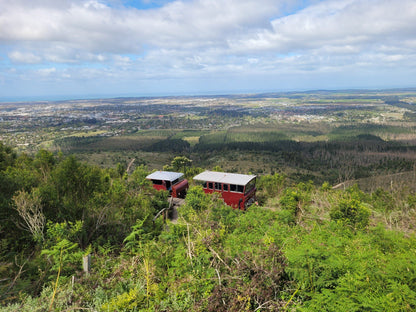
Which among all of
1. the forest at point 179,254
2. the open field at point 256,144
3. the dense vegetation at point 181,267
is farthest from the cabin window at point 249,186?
the open field at point 256,144

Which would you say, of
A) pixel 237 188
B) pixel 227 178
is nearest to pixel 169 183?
pixel 227 178

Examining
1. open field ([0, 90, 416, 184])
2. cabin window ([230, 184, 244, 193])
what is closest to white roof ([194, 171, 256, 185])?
cabin window ([230, 184, 244, 193])

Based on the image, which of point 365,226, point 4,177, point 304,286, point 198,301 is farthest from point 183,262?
point 365,226

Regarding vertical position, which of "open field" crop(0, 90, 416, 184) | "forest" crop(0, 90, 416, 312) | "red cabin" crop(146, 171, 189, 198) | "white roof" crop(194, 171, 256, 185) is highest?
"forest" crop(0, 90, 416, 312)

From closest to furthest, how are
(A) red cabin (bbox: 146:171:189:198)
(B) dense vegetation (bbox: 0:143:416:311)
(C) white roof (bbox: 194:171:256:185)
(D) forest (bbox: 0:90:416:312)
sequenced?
(B) dense vegetation (bbox: 0:143:416:311)
(D) forest (bbox: 0:90:416:312)
(C) white roof (bbox: 194:171:256:185)
(A) red cabin (bbox: 146:171:189:198)

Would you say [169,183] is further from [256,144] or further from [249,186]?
[256,144]

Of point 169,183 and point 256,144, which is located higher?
point 169,183

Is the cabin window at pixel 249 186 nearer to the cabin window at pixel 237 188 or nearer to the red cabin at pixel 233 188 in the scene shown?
the red cabin at pixel 233 188

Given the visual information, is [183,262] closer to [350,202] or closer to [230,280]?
[230,280]

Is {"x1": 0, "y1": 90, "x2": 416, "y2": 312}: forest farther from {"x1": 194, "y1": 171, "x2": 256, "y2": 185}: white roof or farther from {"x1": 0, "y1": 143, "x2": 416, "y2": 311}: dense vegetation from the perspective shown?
{"x1": 194, "y1": 171, "x2": 256, "y2": 185}: white roof
